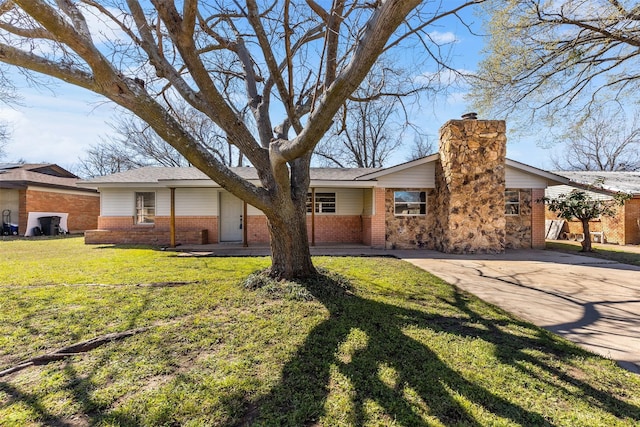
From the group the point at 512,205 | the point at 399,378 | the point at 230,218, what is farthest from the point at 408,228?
the point at 399,378

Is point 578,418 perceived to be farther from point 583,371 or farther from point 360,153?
point 360,153

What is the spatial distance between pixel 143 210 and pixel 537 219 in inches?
649

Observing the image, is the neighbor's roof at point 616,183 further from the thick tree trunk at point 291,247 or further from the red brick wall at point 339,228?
the thick tree trunk at point 291,247

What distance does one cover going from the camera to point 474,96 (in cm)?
870

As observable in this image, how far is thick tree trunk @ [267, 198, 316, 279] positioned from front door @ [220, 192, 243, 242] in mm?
8359

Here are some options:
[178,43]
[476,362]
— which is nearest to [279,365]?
[476,362]

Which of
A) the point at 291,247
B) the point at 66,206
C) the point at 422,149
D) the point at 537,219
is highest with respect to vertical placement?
the point at 422,149

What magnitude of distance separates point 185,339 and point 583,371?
155 inches

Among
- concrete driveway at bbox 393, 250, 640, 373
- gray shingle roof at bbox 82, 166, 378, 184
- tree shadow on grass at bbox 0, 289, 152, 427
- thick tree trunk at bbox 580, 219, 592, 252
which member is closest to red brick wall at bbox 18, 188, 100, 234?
gray shingle roof at bbox 82, 166, 378, 184

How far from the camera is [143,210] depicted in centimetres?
1286

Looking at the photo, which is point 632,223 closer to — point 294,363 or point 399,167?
point 399,167

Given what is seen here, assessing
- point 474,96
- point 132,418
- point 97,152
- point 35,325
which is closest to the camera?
point 132,418

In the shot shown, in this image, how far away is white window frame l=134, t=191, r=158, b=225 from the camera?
41.8 ft

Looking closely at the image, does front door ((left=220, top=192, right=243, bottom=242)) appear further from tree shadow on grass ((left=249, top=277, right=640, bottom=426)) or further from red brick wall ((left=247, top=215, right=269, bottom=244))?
tree shadow on grass ((left=249, top=277, right=640, bottom=426))
